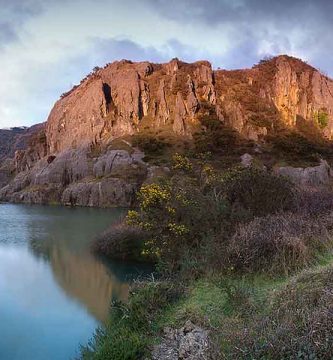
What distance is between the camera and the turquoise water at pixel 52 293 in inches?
531

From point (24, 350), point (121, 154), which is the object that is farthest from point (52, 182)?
point (24, 350)

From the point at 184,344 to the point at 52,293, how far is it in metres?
11.8

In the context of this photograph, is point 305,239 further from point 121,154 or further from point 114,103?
point 114,103

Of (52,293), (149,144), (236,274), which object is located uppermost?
(149,144)

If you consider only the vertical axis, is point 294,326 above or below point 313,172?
below

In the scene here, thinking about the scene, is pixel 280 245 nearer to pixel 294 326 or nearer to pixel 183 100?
pixel 294 326

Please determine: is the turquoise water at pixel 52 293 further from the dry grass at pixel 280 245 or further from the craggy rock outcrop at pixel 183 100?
the craggy rock outcrop at pixel 183 100

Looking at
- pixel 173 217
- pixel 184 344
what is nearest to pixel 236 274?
pixel 184 344

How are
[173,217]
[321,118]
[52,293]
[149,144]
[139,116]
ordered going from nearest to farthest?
[52,293] → [173,217] → [149,144] → [139,116] → [321,118]

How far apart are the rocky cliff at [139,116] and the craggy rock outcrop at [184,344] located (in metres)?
66.6

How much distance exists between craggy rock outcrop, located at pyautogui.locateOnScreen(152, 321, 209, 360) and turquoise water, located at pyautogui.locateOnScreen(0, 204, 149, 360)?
3873 mm

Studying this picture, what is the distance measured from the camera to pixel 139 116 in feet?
345

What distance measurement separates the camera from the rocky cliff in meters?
86.5

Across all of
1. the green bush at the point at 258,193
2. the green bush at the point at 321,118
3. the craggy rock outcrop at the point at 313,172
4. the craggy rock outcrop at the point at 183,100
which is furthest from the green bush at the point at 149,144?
the green bush at the point at 258,193
